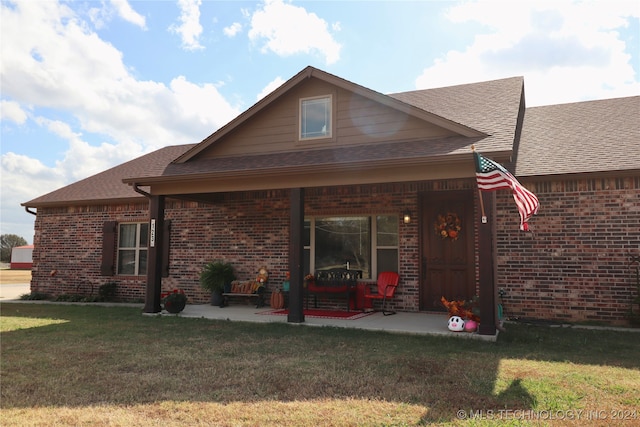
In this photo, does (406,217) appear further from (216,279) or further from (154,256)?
(154,256)

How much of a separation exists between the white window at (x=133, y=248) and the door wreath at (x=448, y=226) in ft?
25.1

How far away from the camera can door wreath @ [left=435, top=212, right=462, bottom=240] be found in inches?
373

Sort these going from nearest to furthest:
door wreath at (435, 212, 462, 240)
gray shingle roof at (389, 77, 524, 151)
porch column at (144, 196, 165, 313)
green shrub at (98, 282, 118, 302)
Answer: gray shingle roof at (389, 77, 524, 151)
door wreath at (435, 212, 462, 240)
porch column at (144, 196, 165, 313)
green shrub at (98, 282, 118, 302)

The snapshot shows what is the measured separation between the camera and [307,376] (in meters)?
4.95

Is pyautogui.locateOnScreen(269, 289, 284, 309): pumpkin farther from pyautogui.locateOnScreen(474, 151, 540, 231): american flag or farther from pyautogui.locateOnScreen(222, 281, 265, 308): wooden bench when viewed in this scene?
pyautogui.locateOnScreen(474, 151, 540, 231): american flag

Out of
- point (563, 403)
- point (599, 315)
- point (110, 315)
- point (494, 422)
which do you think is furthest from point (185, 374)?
point (599, 315)

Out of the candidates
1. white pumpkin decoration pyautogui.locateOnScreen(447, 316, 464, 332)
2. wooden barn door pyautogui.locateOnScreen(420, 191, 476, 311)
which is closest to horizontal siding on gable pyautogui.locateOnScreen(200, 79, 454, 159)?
wooden barn door pyautogui.locateOnScreen(420, 191, 476, 311)

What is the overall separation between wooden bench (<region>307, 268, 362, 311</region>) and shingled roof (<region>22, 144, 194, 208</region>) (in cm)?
518

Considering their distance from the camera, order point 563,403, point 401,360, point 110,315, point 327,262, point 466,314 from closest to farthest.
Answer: point 563,403 → point 401,360 → point 466,314 → point 110,315 → point 327,262

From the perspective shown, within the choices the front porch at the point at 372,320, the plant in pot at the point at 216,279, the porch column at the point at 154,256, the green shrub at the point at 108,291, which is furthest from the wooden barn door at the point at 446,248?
the green shrub at the point at 108,291

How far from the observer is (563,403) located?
4.09 metres

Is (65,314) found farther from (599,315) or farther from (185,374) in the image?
(599,315)

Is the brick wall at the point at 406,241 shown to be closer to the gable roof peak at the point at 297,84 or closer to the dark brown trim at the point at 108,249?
the dark brown trim at the point at 108,249

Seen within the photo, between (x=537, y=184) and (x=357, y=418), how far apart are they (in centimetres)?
656
